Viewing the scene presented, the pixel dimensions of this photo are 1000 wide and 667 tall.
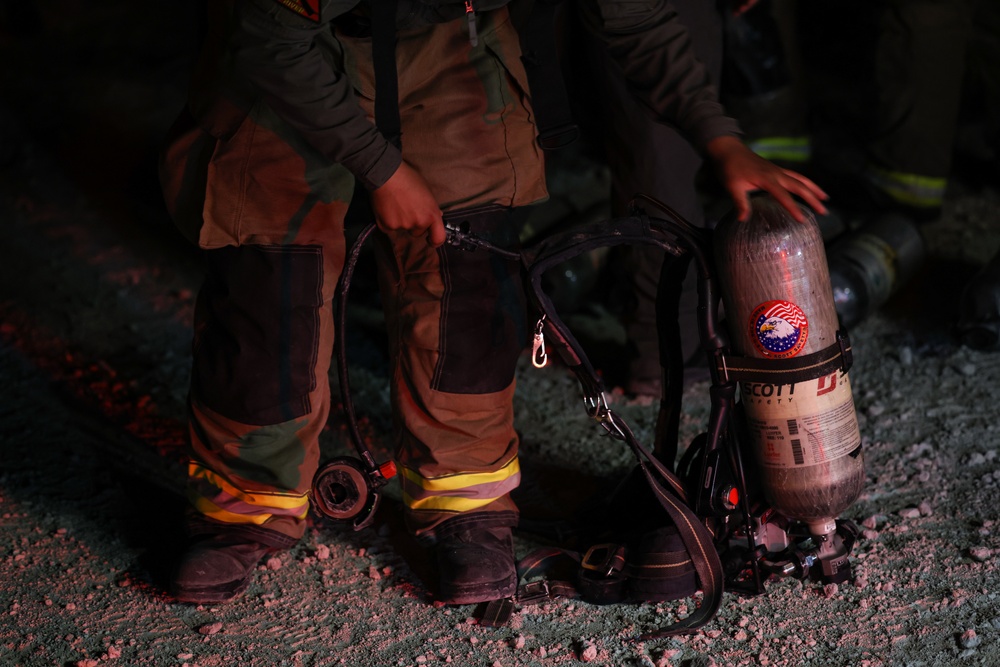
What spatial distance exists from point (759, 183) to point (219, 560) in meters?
1.51

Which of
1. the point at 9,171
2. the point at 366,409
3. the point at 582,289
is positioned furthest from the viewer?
the point at 9,171

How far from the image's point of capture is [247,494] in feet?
8.75

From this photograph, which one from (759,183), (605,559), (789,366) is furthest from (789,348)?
(605,559)

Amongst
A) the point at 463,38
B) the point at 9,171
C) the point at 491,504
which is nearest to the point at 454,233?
the point at 463,38

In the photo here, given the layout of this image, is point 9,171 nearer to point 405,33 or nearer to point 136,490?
point 136,490

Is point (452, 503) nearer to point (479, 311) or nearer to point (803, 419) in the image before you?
point (479, 311)

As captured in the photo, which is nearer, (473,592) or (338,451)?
(473,592)

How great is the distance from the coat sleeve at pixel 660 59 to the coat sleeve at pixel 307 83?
60 centimetres

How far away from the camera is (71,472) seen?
3143 millimetres

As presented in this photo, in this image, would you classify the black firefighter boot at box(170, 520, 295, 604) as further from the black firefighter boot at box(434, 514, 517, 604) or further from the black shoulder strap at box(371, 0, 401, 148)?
the black shoulder strap at box(371, 0, 401, 148)

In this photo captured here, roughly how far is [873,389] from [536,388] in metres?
1.10

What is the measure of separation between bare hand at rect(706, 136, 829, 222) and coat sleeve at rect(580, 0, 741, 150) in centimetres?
10

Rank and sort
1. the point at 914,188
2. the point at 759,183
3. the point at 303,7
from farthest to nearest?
the point at 914,188
the point at 759,183
the point at 303,7

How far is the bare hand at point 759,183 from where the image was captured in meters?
2.20
